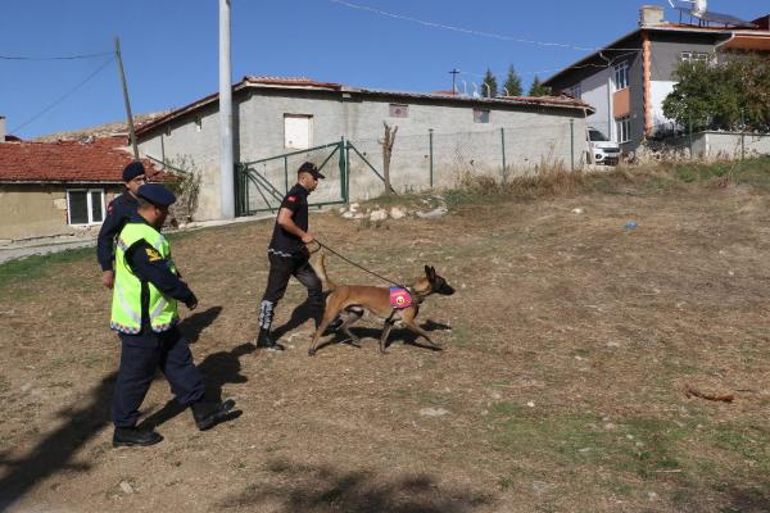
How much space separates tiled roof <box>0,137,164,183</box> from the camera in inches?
932

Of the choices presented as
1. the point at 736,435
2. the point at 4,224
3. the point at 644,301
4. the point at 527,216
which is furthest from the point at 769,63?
the point at 4,224

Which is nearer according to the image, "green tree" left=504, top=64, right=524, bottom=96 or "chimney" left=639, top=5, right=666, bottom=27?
"chimney" left=639, top=5, right=666, bottom=27

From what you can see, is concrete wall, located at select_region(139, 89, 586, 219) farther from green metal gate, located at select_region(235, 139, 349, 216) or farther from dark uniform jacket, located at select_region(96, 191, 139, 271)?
dark uniform jacket, located at select_region(96, 191, 139, 271)

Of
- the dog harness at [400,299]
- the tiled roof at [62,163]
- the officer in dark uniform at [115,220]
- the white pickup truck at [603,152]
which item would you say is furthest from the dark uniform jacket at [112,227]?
the tiled roof at [62,163]

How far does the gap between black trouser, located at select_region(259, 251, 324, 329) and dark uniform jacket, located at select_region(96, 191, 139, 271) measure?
53.8 inches

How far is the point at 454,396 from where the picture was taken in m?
5.41

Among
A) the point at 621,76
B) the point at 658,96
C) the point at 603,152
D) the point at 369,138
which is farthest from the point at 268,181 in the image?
the point at 621,76

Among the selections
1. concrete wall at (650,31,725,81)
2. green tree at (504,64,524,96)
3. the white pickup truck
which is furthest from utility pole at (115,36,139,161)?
green tree at (504,64,524,96)

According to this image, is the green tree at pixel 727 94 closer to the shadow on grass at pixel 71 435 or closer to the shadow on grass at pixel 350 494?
the shadow on grass at pixel 71 435

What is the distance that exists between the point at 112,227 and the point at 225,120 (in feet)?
48.0

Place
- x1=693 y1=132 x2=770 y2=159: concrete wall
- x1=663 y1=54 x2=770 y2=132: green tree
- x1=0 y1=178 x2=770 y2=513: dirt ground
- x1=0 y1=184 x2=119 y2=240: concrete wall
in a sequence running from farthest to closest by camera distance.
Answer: x1=663 y1=54 x2=770 y2=132: green tree → x1=693 y1=132 x2=770 y2=159: concrete wall → x1=0 y1=184 x2=119 y2=240: concrete wall → x1=0 y1=178 x2=770 y2=513: dirt ground

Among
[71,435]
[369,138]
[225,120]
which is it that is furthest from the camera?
[369,138]

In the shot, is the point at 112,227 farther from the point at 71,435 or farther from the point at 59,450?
the point at 59,450

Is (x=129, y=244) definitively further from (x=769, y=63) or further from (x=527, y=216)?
(x=769, y=63)
